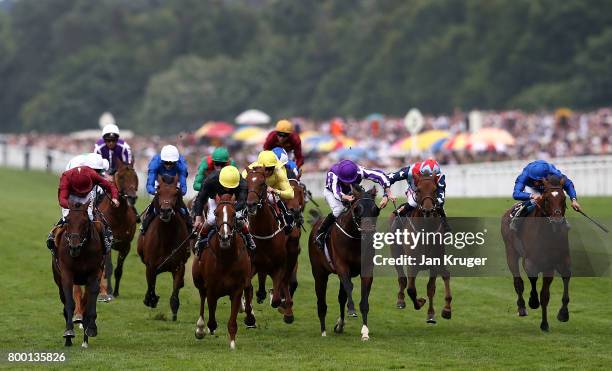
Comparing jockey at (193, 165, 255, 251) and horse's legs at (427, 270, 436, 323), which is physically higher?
jockey at (193, 165, 255, 251)

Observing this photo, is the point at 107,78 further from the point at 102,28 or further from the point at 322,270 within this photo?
the point at 322,270

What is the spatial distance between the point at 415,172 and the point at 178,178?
3.11 metres

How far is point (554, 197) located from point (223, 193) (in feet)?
12.0

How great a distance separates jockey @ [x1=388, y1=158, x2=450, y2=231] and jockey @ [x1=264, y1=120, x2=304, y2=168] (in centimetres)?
221

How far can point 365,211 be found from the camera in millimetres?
17297

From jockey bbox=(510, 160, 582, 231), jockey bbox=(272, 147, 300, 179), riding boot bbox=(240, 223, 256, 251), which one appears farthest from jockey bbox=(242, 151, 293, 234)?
jockey bbox=(510, 160, 582, 231)

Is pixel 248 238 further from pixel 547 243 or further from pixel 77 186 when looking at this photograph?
pixel 547 243

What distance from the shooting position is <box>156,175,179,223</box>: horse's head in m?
18.8

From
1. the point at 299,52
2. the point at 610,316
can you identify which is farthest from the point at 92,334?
the point at 299,52

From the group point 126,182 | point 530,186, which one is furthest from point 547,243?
point 126,182

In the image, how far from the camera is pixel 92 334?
16922 mm

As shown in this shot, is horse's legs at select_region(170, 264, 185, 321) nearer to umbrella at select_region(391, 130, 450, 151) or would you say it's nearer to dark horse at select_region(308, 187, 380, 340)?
dark horse at select_region(308, 187, 380, 340)

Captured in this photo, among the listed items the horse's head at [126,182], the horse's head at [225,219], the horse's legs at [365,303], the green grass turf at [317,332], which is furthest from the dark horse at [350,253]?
the horse's head at [126,182]

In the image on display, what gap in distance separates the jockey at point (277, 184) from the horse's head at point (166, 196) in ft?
3.72
